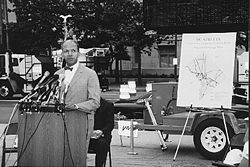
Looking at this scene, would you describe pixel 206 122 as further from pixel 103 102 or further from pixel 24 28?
pixel 24 28

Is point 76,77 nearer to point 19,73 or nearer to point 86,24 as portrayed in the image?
point 19,73

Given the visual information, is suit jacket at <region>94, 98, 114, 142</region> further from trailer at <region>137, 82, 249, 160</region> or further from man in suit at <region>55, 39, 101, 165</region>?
trailer at <region>137, 82, 249, 160</region>

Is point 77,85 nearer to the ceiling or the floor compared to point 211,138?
nearer to the ceiling

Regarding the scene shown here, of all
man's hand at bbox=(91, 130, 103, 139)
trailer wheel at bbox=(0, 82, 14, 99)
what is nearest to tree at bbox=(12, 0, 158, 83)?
trailer wheel at bbox=(0, 82, 14, 99)

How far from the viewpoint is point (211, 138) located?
28.4ft

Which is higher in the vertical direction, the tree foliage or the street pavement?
the tree foliage

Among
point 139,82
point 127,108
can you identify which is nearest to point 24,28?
point 139,82

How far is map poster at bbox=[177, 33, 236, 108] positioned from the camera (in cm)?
817

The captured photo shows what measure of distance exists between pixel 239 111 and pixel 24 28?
104 ft

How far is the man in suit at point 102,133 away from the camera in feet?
21.1

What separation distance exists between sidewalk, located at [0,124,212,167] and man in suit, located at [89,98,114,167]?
1.51 metres

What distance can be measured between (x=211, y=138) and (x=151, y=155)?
1.18 m

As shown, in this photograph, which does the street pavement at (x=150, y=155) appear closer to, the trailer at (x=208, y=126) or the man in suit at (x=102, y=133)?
the trailer at (x=208, y=126)

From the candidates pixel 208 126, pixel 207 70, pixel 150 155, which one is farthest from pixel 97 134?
pixel 150 155
